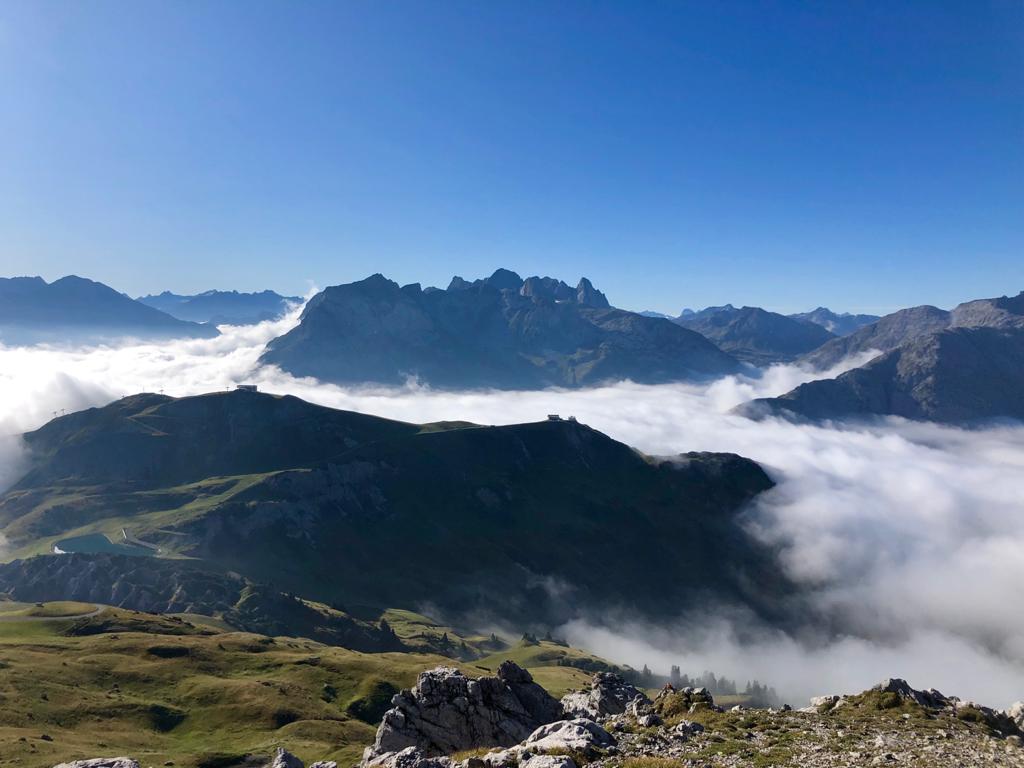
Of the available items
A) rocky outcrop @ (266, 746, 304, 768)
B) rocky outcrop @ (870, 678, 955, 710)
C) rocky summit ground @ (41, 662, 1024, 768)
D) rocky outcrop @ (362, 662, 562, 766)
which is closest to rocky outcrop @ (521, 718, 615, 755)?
rocky summit ground @ (41, 662, 1024, 768)

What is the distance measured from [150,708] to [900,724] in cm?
15703

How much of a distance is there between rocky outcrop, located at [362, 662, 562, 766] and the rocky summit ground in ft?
0.41

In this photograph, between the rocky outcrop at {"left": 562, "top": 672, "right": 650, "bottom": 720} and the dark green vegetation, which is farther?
the dark green vegetation

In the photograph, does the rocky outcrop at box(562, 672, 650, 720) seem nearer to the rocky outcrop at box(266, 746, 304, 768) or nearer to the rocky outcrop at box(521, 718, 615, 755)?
the rocky outcrop at box(266, 746, 304, 768)

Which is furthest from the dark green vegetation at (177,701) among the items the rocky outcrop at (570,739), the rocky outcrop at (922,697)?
the rocky outcrop at (922,697)

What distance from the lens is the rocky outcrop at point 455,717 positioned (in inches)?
2697

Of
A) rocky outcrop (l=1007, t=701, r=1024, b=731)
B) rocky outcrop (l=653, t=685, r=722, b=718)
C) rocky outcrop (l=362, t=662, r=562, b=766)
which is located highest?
rocky outcrop (l=1007, t=701, r=1024, b=731)

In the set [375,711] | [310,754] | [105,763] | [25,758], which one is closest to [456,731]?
[105,763]

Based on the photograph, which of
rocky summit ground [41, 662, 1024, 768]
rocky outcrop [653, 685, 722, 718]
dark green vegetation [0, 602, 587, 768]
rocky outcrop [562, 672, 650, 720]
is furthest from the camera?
dark green vegetation [0, 602, 587, 768]

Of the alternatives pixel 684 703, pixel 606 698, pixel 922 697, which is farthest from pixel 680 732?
pixel 606 698

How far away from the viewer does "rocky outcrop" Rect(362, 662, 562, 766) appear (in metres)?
68.5

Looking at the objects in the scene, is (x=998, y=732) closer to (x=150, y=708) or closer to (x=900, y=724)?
(x=900, y=724)

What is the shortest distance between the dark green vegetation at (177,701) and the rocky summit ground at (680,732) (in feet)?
141

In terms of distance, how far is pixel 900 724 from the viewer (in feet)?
175
